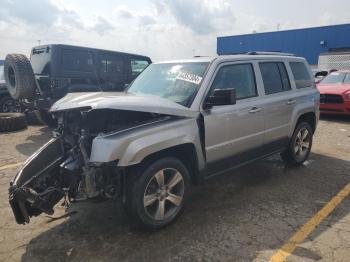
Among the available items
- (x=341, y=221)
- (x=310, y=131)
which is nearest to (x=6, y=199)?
(x=341, y=221)

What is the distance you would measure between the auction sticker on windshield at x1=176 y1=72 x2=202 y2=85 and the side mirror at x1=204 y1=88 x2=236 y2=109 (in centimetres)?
30

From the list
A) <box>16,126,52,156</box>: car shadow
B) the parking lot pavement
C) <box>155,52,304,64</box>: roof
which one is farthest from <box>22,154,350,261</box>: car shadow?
<box>16,126,52,156</box>: car shadow

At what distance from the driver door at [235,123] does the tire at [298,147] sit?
109 centimetres

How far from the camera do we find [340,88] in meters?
10.9

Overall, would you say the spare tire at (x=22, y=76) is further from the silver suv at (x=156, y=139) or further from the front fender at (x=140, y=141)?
the front fender at (x=140, y=141)

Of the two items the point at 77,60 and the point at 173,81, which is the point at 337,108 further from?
the point at 173,81

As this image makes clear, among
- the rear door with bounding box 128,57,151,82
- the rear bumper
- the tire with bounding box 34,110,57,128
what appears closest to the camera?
the tire with bounding box 34,110,57,128

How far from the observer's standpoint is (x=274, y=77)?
508 cm

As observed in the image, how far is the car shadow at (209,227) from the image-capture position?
10.4 ft

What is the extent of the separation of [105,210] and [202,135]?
1479 mm

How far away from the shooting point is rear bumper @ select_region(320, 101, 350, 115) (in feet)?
34.4

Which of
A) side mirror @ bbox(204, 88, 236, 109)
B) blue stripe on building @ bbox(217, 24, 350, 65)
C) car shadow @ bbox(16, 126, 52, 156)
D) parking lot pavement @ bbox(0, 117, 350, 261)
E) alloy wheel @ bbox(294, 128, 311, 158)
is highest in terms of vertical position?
blue stripe on building @ bbox(217, 24, 350, 65)

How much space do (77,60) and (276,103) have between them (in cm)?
548

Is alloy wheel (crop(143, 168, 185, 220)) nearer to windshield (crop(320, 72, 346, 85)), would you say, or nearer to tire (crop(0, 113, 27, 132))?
tire (crop(0, 113, 27, 132))
